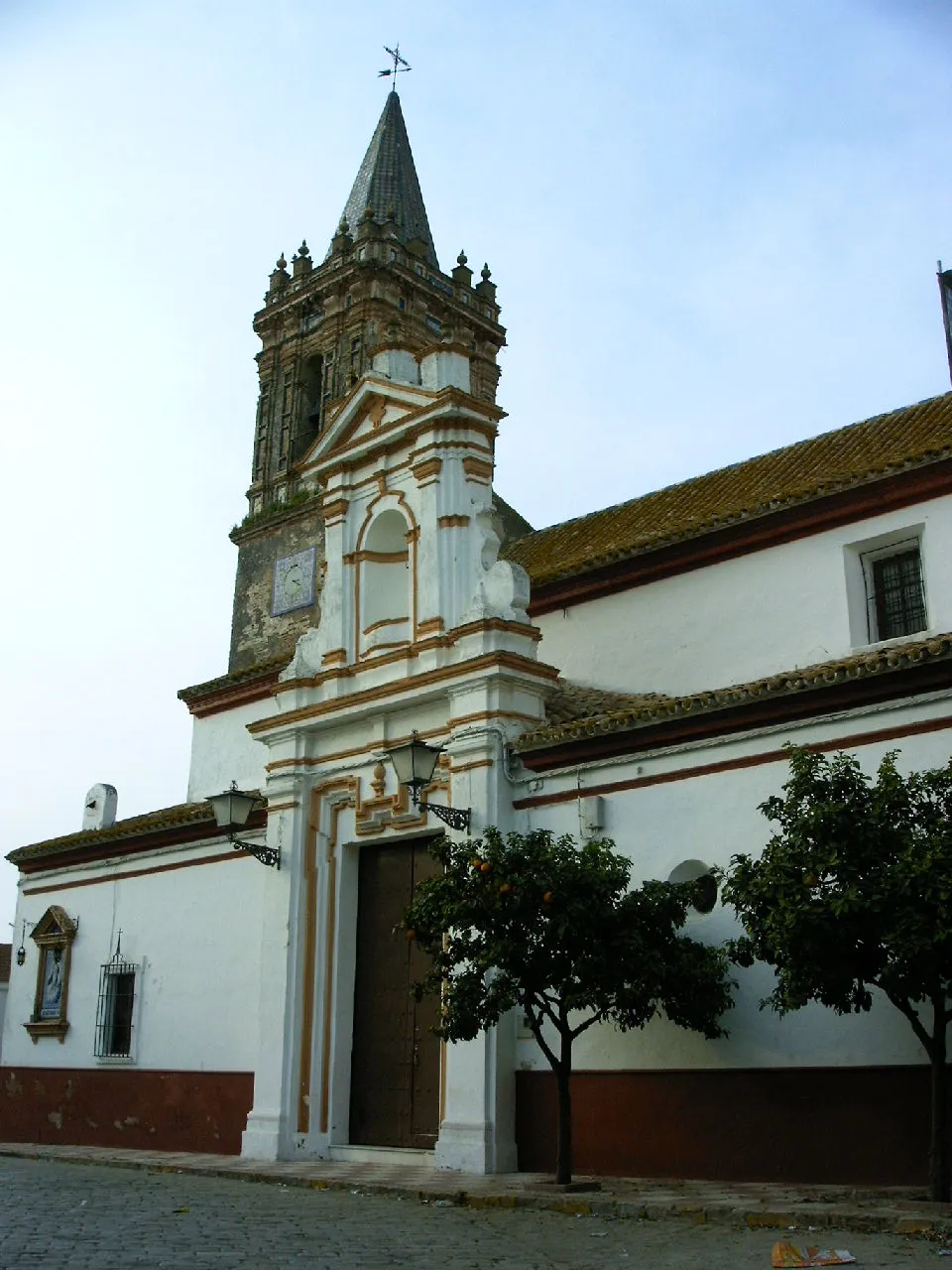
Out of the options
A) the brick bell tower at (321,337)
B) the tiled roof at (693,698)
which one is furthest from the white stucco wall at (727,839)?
the brick bell tower at (321,337)

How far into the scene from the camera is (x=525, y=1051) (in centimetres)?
1388

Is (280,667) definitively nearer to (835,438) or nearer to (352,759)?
(352,759)

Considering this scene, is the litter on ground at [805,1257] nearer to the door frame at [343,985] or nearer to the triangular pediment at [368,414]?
the door frame at [343,985]

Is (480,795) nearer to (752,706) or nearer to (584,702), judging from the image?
(584,702)

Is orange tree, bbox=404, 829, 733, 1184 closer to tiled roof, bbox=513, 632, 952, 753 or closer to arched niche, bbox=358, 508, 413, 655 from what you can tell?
tiled roof, bbox=513, 632, 952, 753

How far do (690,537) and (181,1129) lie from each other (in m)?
9.89

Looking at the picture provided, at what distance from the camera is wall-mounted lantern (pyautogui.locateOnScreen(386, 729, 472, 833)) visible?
46.0 feet

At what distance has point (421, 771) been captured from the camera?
14.1 m

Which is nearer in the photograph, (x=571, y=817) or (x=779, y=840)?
(x=779, y=840)

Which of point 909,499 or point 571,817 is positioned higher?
point 909,499

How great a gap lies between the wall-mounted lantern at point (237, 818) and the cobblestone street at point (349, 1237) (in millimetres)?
4829

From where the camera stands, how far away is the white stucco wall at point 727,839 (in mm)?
11469

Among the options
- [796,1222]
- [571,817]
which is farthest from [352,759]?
[796,1222]

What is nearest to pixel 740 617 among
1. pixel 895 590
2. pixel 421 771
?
pixel 895 590
